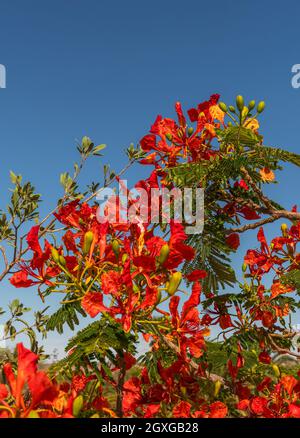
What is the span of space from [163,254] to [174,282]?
11 centimetres

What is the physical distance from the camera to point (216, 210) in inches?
101

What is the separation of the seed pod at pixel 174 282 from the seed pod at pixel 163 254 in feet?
0.23

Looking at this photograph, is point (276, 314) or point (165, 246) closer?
point (165, 246)

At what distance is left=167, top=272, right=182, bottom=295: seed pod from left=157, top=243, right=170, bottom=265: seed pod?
71 millimetres

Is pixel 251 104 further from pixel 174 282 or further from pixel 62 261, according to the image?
pixel 62 261

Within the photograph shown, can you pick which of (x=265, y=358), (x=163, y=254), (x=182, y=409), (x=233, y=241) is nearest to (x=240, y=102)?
(x=233, y=241)

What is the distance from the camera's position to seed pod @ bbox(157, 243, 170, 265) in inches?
62.8

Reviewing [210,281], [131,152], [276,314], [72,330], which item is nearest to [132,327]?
[72,330]

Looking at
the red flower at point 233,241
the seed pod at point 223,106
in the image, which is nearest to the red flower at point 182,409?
the red flower at point 233,241

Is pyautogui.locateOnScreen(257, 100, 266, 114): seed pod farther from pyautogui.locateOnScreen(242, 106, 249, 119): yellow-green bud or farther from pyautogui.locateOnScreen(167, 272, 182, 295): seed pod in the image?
pyautogui.locateOnScreen(167, 272, 182, 295): seed pod

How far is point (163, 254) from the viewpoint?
5.27 feet

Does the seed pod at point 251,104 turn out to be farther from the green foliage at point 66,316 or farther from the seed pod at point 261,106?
the green foliage at point 66,316
